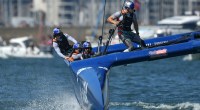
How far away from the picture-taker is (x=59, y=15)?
185875 mm

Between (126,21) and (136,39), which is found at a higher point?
(126,21)

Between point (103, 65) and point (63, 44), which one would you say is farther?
point (63, 44)

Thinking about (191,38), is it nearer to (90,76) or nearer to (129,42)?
(129,42)

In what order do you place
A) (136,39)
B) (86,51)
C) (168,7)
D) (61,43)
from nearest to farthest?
(136,39) → (86,51) → (61,43) → (168,7)

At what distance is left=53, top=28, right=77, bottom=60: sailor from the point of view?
2544 cm

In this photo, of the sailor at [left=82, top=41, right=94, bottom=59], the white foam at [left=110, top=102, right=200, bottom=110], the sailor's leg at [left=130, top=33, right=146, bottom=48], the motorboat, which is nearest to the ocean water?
the white foam at [left=110, top=102, right=200, bottom=110]

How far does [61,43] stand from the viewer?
25.8m

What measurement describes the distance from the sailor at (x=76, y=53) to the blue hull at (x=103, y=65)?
0.93 meters

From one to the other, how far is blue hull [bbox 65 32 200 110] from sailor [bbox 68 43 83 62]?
3.06 ft

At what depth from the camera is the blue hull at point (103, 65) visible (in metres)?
22.0

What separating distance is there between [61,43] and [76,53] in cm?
112

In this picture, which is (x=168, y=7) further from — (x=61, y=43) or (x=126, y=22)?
(x=126, y=22)

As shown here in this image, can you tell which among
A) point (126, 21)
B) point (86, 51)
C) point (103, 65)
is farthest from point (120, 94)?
point (103, 65)

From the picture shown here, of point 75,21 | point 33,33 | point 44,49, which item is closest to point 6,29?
point 33,33
